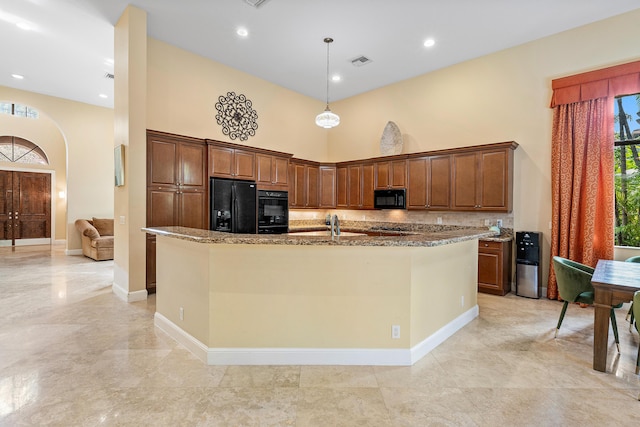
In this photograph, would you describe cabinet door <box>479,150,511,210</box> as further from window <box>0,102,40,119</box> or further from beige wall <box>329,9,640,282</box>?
window <box>0,102,40,119</box>

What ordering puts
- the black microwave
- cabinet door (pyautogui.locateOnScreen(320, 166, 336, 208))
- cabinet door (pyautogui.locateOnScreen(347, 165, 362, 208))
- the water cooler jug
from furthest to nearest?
cabinet door (pyautogui.locateOnScreen(320, 166, 336, 208)) < cabinet door (pyautogui.locateOnScreen(347, 165, 362, 208)) < the black microwave < the water cooler jug

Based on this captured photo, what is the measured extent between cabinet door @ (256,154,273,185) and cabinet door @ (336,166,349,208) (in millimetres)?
1884

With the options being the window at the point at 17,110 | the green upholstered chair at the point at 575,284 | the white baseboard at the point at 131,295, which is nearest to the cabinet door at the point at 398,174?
the green upholstered chair at the point at 575,284

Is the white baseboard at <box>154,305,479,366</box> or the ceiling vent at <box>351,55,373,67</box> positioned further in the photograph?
the ceiling vent at <box>351,55,373,67</box>

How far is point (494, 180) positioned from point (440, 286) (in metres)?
2.87

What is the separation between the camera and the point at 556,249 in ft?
15.5

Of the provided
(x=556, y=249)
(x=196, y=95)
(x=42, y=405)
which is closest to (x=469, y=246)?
(x=556, y=249)

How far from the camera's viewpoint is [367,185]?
6.86m

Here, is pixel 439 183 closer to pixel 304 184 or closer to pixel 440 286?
pixel 304 184

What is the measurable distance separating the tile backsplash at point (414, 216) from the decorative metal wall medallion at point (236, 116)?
208cm

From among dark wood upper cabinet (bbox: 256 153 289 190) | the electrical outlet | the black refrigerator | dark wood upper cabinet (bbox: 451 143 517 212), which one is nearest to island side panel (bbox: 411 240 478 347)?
the electrical outlet

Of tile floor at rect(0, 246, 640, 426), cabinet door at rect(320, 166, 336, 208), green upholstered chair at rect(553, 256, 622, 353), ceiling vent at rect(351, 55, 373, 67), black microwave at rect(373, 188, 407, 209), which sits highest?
ceiling vent at rect(351, 55, 373, 67)

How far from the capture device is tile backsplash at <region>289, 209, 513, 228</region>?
543cm

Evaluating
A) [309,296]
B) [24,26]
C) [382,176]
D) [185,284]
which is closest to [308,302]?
[309,296]
